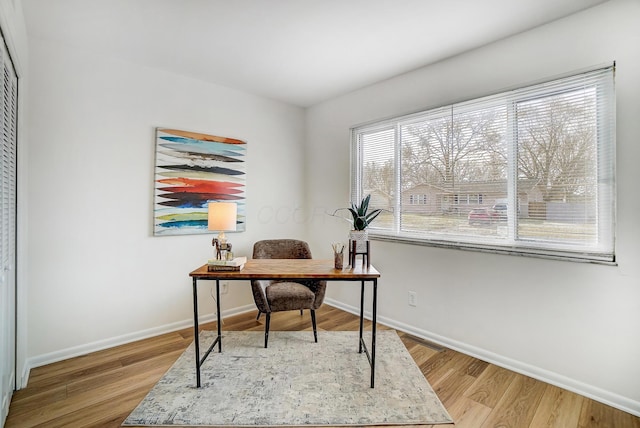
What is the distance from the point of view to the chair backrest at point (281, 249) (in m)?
3.28

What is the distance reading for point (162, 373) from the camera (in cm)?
226

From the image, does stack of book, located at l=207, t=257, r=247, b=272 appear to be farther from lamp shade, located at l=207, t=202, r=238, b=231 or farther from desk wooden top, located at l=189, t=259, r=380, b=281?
lamp shade, located at l=207, t=202, r=238, b=231

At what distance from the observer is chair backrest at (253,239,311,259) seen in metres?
3.28

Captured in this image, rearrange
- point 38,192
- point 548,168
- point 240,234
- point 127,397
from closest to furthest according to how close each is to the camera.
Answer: point 127,397, point 548,168, point 38,192, point 240,234

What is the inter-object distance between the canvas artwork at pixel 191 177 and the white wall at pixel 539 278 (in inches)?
64.8

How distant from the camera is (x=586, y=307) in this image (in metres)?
2.02

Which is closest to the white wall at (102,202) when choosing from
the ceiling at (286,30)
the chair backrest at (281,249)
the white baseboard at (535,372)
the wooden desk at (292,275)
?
the ceiling at (286,30)

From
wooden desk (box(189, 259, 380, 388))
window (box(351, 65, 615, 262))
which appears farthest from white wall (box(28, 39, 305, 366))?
window (box(351, 65, 615, 262))

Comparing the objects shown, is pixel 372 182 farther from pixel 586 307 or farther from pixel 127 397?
pixel 127 397

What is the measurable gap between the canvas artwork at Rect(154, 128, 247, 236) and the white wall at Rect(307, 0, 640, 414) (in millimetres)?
1646

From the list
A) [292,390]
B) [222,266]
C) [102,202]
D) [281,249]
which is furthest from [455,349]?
[102,202]

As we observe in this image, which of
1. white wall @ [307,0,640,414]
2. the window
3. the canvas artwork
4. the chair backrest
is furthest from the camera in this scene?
the chair backrest

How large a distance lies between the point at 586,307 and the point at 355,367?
1.61m

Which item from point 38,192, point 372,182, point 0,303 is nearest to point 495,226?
point 372,182
